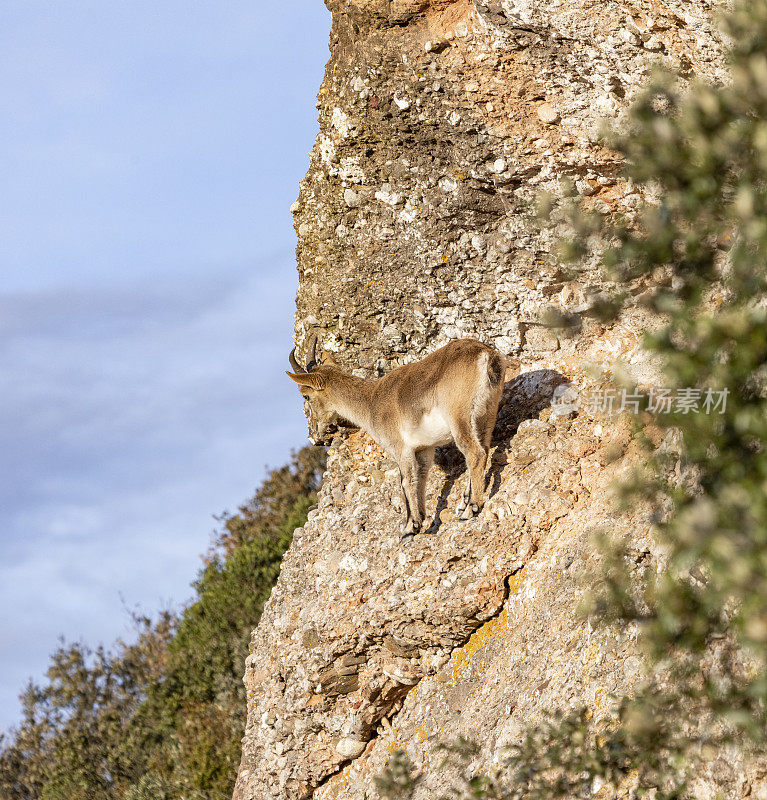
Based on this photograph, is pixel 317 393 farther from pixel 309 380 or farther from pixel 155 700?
pixel 155 700

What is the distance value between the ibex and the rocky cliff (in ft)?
1.32

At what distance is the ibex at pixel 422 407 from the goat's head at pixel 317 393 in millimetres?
12

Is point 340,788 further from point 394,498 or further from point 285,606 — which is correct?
point 394,498

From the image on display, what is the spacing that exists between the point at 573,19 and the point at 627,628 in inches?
249

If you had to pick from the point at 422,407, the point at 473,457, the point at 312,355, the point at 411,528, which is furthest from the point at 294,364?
the point at 473,457

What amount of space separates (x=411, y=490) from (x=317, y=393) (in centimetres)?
187

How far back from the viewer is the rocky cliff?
8727 mm

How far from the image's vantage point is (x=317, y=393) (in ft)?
35.2

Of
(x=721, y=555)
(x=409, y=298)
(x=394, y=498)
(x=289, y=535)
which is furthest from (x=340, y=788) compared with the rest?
(x=289, y=535)

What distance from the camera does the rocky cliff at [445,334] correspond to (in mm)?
8727

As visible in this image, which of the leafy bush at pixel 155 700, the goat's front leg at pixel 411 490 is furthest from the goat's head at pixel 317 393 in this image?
the leafy bush at pixel 155 700

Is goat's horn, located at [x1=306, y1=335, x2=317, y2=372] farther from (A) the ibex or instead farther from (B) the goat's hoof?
(B) the goat's hoof

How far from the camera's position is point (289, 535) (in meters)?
20.5

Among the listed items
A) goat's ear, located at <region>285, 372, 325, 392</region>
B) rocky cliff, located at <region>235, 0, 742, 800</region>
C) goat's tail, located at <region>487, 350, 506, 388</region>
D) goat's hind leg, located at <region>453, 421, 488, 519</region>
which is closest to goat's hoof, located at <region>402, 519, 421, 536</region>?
rocky cliff, located at <region>235, 0, 742, 800</region>
